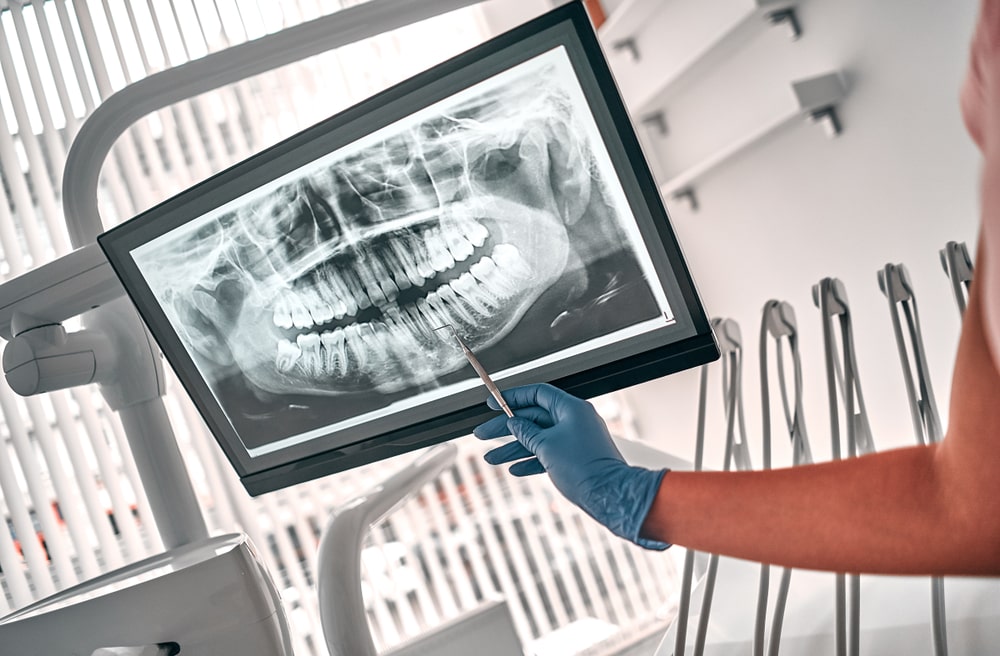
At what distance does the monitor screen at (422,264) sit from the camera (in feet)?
3.00

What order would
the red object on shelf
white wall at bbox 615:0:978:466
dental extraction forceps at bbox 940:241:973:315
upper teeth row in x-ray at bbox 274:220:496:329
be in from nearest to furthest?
upper teeth row in x-ray at bbox 274:220:496:329
dental extraction forceps at bbox 940:241:973:315
white wall at bbox 615:0:978:466
the red object on shelf

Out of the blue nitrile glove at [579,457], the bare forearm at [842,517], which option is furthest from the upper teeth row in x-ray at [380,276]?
the bare forearm at [842,517]

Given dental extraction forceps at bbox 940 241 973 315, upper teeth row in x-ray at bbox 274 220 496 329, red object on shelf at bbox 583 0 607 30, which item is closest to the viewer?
upper teeth row in x-ray at bbox 274 220 496 329

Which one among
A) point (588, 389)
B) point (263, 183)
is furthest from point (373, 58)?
point (588, 389)

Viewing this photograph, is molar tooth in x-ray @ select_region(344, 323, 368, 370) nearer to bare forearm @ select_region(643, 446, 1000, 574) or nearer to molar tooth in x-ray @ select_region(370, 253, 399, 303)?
molar tooth in x-ray @ select_region(370, 253, 399, 303)

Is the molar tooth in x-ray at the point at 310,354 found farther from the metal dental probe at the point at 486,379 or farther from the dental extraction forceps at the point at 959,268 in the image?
the dental extraction forceps at the point at 959,268

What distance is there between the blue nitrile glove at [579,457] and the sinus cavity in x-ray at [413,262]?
67 millimetres

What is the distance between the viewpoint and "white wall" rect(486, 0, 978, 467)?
1477mm

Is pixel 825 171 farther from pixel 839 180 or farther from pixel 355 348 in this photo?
pixel 355 348

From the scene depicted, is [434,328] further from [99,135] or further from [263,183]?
[99,135]

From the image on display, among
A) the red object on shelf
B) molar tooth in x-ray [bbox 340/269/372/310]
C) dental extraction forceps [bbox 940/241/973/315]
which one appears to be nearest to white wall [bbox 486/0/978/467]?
the red object on shelf

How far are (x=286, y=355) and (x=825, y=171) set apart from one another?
1.25 metres

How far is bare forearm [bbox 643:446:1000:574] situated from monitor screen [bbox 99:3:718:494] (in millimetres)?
187

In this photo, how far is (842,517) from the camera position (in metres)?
0.78
